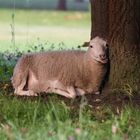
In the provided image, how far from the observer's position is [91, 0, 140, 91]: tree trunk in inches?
338

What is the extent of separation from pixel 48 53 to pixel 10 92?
2.31 ft

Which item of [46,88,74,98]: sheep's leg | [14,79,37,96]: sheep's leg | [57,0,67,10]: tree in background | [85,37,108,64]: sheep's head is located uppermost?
[85,37,108,64]: sheep's head

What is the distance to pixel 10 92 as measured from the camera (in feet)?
30.0

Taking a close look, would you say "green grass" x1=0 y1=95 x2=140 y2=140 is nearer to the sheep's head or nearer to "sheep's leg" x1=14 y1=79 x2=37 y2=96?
"sheep's leg" x1=14 y1=79 x2=37 y2=96

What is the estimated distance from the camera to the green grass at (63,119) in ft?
19.0

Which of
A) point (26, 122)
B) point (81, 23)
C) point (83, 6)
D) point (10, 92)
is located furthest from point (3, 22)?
point (26, 122)

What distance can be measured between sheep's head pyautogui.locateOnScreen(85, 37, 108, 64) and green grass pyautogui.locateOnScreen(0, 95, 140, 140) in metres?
0.74

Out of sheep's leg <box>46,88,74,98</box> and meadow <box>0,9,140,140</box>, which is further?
sheep's leg <box>46,88,74,98</box>

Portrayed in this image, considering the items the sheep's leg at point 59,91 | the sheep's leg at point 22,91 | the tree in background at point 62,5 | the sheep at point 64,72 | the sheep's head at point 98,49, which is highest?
the sheep's head at point 98,49

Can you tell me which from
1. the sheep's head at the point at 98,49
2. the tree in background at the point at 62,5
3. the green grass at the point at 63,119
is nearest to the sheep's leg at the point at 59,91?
the green grass at the point at 63,119

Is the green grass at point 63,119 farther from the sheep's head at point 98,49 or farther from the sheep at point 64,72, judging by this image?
the sheep's head at point 98,49

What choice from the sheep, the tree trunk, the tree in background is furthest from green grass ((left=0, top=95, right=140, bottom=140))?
the tree in background

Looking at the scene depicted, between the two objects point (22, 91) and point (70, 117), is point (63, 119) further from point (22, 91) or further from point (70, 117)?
point (22, 91)

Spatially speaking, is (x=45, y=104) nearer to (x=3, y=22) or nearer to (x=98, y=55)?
(x=98, y=55)
